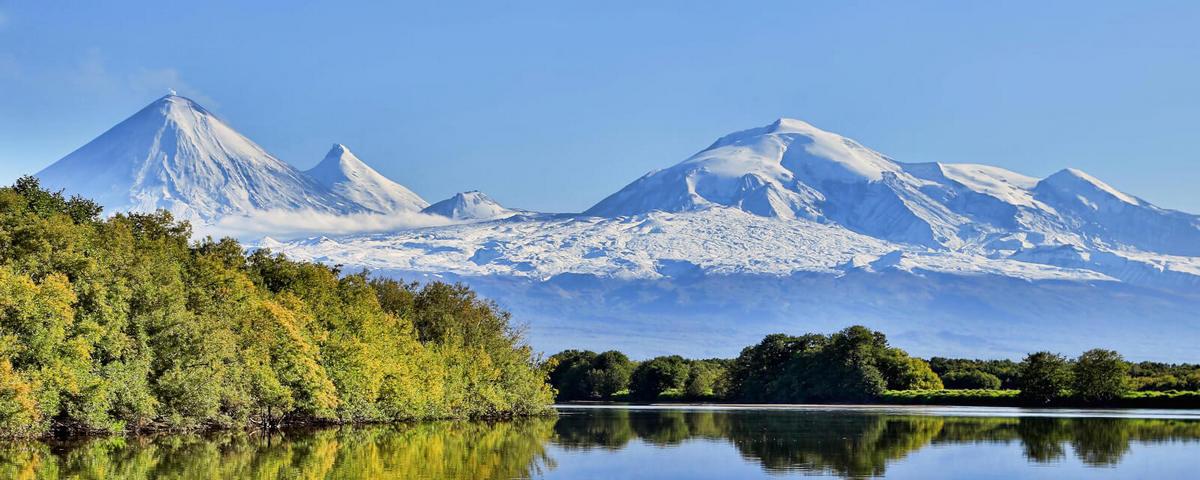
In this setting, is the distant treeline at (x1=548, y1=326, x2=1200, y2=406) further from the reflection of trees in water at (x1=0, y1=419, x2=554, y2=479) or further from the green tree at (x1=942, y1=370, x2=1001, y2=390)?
the reflection of trees in water at (x1=0, y1=419, x2=554, y2=479)

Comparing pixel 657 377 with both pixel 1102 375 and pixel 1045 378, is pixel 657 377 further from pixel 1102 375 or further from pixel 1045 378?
pixel 1102 375

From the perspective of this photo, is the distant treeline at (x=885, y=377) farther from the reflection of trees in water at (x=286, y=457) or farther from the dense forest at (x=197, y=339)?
the reflection of trees in water at (x=286, y=457)

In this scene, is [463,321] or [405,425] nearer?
[405,425]

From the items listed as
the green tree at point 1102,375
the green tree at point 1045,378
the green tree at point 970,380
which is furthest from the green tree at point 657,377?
the green tree at point 1102,375

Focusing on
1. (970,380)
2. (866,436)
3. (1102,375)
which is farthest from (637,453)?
(970,380)

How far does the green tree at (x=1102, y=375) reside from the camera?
123250 millimetres

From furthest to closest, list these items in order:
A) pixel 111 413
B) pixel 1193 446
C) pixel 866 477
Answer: pixel 111 413
pixel 1193 446
pixel 866 477

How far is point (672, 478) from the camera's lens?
4650cm

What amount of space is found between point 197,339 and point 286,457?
570 inches

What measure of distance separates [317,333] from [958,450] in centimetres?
3842

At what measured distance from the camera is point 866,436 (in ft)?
231

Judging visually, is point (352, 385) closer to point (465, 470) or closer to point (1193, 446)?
point (465, 470)

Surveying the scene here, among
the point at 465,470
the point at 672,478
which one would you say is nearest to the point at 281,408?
the point at 465,470

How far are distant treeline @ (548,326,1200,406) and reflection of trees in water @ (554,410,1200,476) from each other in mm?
28881
